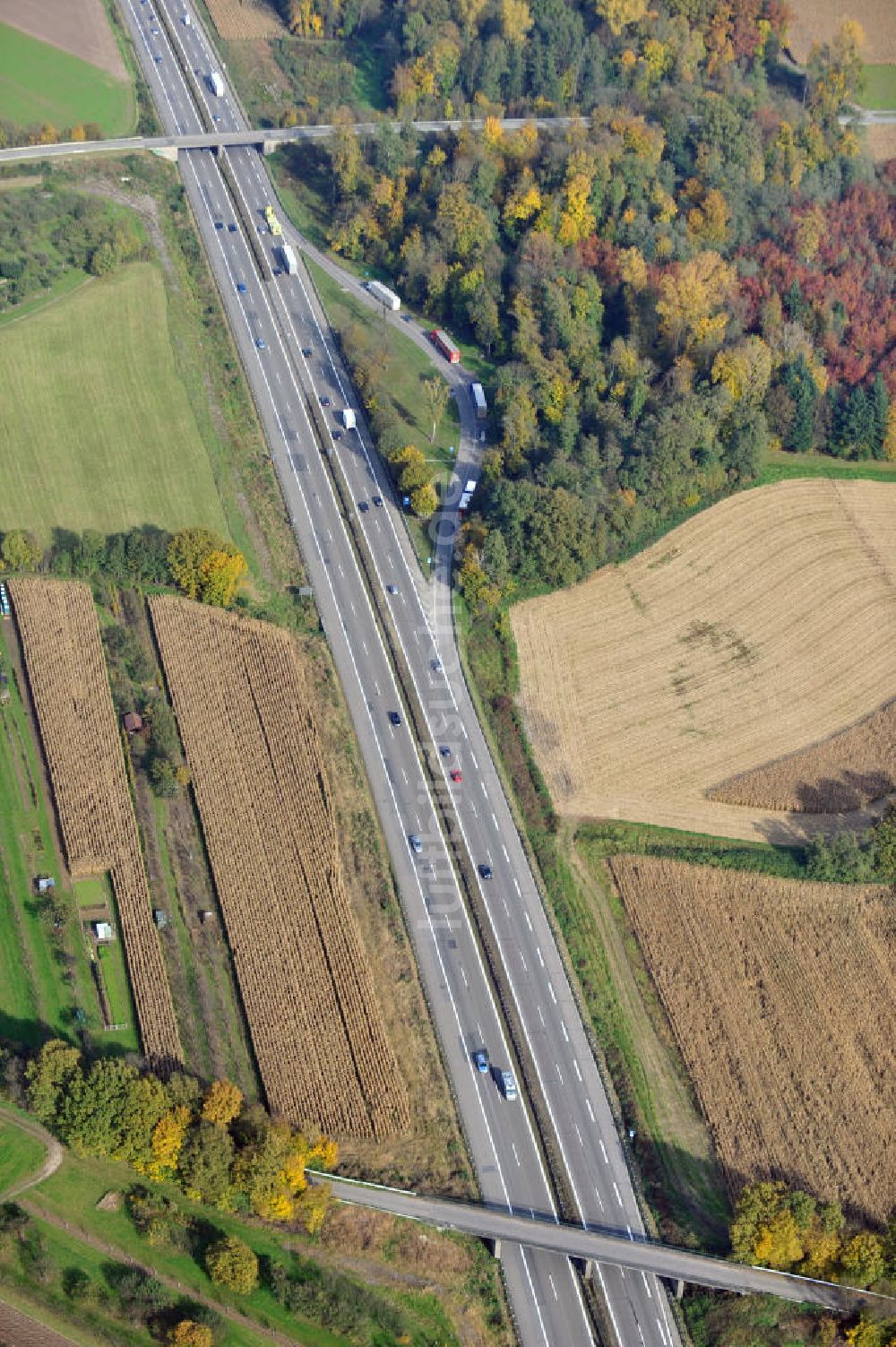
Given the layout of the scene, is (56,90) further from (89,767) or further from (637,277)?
(89,767)

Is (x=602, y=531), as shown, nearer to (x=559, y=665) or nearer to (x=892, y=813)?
(x=559, y=665)

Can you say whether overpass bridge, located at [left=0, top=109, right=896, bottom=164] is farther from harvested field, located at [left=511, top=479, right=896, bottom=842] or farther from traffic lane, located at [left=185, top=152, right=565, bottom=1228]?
harvested field, located at [left=511, top=479, right=896, bottom=842]

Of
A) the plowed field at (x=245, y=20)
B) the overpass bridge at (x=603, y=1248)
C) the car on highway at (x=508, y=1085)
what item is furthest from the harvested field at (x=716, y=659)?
the plowed field at (x=245, y=20)

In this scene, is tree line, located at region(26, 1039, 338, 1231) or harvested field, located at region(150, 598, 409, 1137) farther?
harvested field, located at region(150, 598, 409, 1137)

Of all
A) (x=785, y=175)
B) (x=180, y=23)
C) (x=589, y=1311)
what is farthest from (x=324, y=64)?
(x=589, y=1311)

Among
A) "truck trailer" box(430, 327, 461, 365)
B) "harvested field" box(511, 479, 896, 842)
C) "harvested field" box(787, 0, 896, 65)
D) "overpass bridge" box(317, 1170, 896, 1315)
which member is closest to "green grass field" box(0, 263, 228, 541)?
"truck trailer" box(430, 327, 461, 365)

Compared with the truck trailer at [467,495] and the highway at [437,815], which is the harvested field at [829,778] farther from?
the truck trailer at [467,495]
